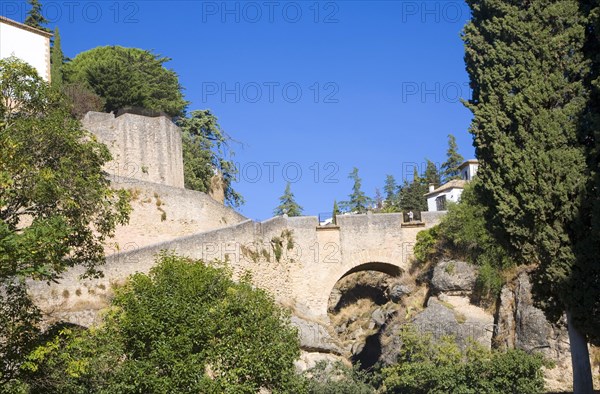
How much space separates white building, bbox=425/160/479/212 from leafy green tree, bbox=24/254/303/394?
31470 mm

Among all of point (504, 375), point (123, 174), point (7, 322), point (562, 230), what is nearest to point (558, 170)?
point (562, 230)

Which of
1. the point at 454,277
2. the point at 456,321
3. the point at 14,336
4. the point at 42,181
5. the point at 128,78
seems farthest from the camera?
the point at 128,78

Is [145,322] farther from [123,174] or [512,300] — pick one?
[123,174]

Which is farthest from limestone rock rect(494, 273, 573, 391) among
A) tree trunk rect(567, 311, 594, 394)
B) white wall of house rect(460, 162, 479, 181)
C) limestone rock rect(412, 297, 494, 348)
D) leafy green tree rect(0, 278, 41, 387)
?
white wall of house rect(460, 162, 479, 181)

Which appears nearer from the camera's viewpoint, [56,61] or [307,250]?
[307,250]

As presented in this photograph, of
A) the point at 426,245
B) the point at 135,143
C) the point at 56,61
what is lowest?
the point at 426,245

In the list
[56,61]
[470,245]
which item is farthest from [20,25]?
[470,245]

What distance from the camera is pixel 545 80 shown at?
63.4ft

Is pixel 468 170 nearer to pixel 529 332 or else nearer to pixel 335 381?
pixel 529 332

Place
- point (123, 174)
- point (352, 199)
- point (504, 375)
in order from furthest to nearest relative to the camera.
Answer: point (352, 199) → point (123, 174) → point (504, 375)

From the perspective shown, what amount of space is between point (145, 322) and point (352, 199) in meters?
43.3

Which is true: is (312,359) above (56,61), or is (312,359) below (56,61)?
below

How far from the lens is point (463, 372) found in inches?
958

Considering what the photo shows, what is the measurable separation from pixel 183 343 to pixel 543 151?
9.03m
